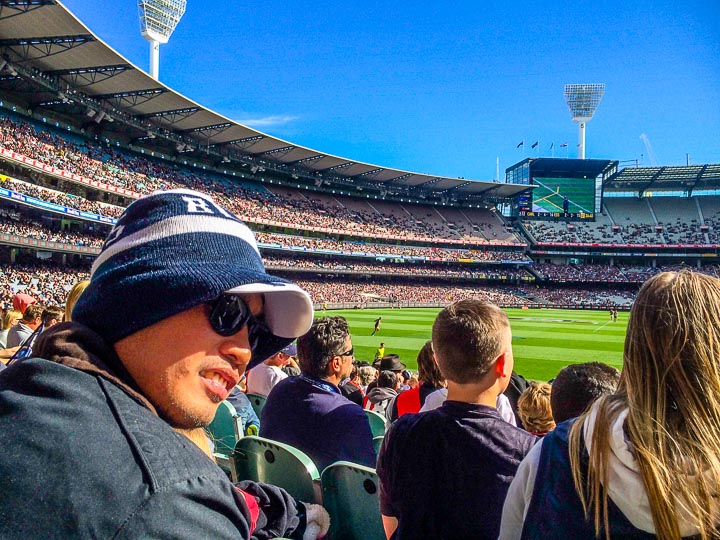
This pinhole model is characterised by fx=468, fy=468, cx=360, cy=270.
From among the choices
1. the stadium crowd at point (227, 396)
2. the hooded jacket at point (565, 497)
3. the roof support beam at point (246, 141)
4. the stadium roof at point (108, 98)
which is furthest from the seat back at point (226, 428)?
the roof support beam at point (246, 141)

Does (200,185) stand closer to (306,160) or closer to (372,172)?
(306,160)

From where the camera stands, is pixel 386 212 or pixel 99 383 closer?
pixel 99 383

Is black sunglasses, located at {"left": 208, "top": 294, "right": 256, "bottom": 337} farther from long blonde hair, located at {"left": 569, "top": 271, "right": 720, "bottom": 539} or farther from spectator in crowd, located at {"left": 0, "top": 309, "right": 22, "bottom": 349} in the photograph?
spectator in crowd, located at {"left": 0, "top": 309, "right": 22, "bottom": 349}

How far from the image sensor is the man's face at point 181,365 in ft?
4.26

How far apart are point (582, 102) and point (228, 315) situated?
9695cm

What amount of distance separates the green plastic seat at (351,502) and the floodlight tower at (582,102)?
91985 millimetres

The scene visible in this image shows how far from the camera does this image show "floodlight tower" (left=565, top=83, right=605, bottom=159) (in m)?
82.7

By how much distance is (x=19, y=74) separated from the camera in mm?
35469

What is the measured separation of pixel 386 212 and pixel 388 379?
2686 inches

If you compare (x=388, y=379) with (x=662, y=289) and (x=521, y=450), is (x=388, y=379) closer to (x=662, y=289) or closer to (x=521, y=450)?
(x=521, y=450)

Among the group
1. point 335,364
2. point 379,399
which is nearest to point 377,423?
point 335,364

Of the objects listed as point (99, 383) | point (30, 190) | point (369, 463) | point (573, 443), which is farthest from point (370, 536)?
point (30, 190)

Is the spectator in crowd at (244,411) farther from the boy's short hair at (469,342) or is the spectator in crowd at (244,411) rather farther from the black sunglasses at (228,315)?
the black sunglasses at (228,315)

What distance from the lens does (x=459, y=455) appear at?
2.48 metres
